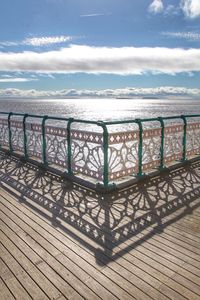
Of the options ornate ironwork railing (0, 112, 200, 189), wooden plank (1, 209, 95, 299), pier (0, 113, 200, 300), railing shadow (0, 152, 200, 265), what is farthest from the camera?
ornate ironwork railing (0, 112, 200, 189)

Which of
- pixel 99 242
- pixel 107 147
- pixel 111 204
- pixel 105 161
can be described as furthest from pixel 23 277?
pixel 107 147

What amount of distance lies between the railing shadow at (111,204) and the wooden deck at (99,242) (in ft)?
0.06

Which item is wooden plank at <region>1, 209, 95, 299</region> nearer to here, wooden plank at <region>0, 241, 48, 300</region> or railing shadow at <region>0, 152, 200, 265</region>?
wooden plank at <region>0, 241, 48, 300</region>

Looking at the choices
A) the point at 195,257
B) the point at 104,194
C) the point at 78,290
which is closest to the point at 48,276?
the point at 78,290

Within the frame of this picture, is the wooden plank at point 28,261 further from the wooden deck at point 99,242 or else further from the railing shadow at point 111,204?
the railing shadow at point 111,204

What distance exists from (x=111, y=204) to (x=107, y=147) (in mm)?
1422

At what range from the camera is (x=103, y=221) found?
5.51 m

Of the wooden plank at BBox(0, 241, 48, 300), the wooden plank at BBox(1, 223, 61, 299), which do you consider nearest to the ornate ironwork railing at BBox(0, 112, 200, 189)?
the wooden plank at BBox(1, 223, 61, 299)

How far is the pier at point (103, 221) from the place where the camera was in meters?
3.76

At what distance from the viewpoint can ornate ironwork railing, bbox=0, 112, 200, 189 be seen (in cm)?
730

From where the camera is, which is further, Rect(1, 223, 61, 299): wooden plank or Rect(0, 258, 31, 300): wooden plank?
Rect(1, 223, 61, 299): wooden plank

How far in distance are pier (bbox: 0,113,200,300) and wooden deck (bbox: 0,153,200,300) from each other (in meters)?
0.01

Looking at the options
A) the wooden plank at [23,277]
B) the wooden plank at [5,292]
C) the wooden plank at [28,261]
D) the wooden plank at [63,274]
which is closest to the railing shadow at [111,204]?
the wooden plank at [63,274]

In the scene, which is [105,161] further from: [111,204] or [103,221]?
[103,221]
